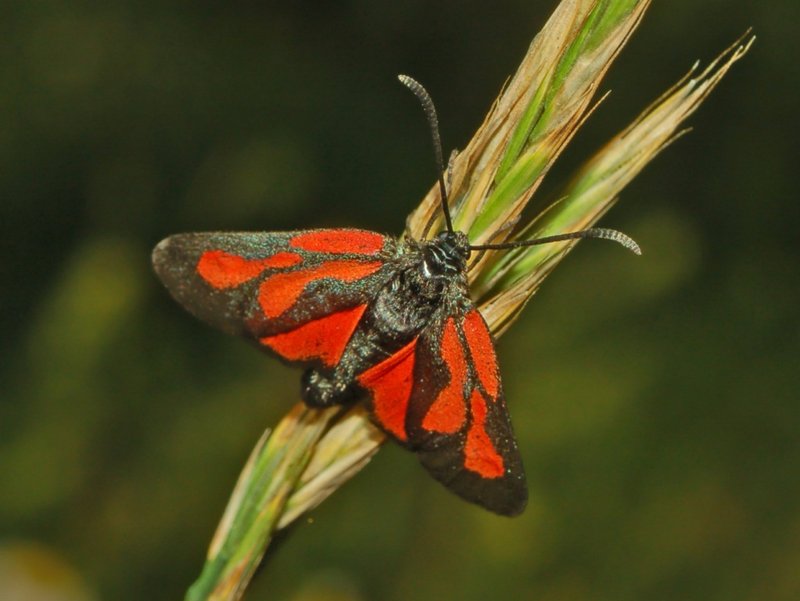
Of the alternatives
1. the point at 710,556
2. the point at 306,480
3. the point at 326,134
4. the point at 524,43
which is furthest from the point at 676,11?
the point at 306,480

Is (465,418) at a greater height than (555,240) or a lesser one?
lesser

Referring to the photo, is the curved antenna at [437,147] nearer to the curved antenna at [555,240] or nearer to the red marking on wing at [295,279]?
the curved antenna at [555,240]

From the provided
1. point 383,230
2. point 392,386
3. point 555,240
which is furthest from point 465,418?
point 383,230

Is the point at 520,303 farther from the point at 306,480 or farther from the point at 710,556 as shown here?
the point at 710,556

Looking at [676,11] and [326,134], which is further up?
[676,11]

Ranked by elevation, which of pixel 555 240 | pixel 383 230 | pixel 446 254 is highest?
pixel 555 240

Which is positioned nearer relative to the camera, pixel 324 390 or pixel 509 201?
pixel 509 201

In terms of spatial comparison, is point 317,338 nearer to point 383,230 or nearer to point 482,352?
point 482,352
